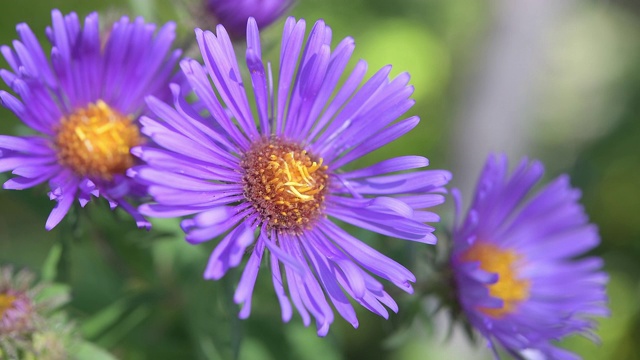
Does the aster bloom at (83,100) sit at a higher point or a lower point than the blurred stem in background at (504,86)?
lower

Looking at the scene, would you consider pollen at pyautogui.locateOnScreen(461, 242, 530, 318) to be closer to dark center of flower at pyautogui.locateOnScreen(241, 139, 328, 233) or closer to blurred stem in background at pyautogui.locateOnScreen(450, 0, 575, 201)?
dark center of flower at pyautogui.locateOnScreen(241, 139, 328, 233)

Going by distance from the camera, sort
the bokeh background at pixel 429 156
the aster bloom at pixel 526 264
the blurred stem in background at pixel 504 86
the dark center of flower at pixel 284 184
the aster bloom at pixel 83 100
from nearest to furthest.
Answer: the aster bloom at pixel 83 100 < the dark center of flower at pixel 284 184 < the aster bloom at pixel 526 264 < the bokeh background at pixel 429 156 < the blurred stem in background at pixel 504 86

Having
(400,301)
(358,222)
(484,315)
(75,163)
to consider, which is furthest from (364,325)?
(75,163)

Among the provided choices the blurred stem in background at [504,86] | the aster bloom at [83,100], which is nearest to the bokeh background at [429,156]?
the blurred stem in background at [504,86]

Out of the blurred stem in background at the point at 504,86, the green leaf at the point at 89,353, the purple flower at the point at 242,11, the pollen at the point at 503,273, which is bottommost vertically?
the green leaf at the point at 89,353

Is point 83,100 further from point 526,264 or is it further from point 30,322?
point 526,264

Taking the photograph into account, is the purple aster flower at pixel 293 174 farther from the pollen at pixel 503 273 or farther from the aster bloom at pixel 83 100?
the pollen at pixel 503 273

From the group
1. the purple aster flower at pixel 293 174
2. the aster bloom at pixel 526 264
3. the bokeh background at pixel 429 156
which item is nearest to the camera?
the purple aster flower at pixel 293 174

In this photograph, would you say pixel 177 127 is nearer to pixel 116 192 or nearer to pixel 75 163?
pixel 116 192
